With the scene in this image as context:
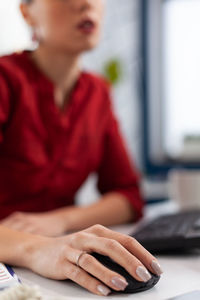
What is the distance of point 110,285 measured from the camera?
61cm

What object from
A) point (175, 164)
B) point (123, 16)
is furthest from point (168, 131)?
point (123, 16)

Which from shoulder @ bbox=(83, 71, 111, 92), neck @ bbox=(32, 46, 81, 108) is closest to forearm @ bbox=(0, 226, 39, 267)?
neck @ bbox=(32, 46, 81, 108)

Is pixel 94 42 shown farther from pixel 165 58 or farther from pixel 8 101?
pixel 165 58

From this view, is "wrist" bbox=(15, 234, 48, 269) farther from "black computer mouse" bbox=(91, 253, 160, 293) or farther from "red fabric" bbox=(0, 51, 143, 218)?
"red fabric" bbox=(0, 51, 143, 218)

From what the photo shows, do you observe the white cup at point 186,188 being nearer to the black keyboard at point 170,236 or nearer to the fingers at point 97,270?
the black keyboard at point 170,236

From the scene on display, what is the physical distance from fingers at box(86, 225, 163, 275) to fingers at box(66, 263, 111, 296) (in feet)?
0.20

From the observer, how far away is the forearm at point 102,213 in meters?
1.13

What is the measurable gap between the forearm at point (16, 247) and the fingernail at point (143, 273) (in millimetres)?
211

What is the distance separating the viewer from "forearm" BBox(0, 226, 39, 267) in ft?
2.48

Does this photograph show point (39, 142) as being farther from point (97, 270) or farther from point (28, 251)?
point (97, 270)

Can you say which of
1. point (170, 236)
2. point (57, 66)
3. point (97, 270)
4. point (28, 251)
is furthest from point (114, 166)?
point (97, 270)

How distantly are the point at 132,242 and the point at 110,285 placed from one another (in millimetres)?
76

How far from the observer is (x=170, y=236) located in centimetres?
85

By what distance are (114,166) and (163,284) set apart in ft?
2.41
